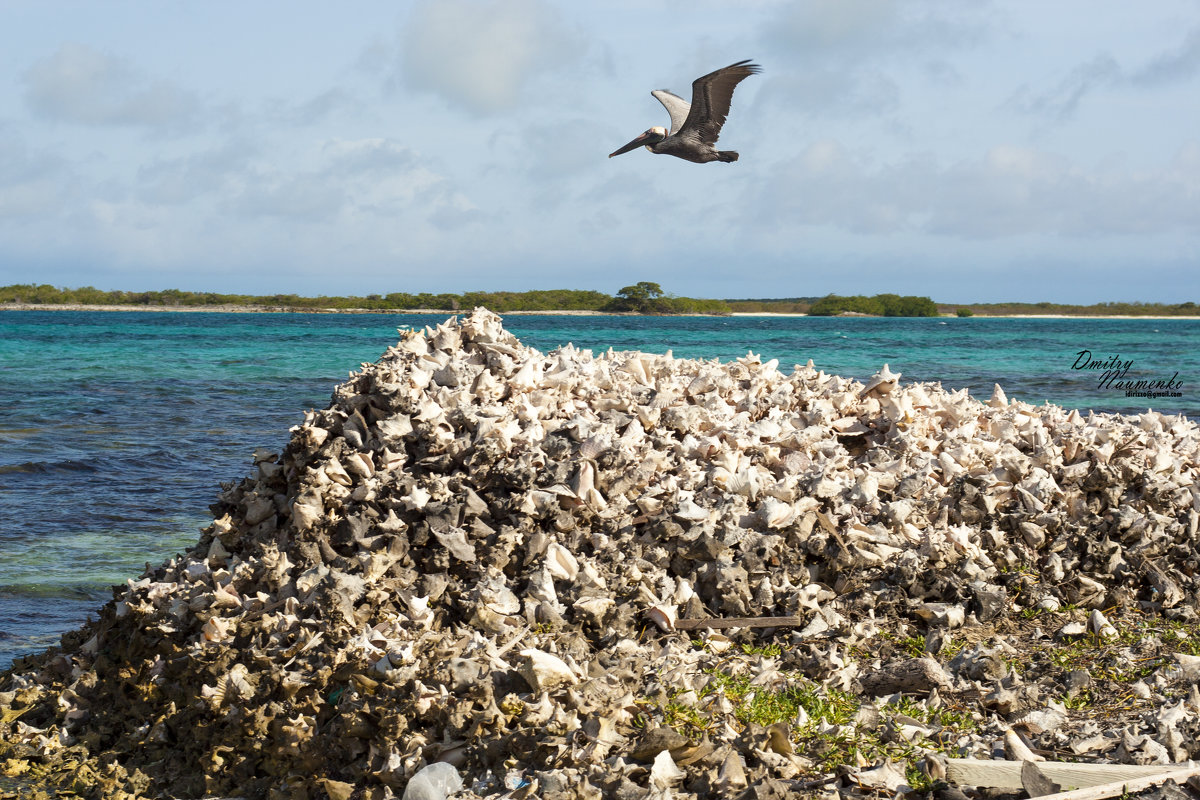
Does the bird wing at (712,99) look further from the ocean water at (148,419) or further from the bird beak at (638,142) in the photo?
the ocean water at (148,419)

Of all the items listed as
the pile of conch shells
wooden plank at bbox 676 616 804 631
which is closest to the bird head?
the pile of conch shells

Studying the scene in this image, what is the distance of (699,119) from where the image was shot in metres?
6.60

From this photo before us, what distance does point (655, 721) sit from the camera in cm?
260

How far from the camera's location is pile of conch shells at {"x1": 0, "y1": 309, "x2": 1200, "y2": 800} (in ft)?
8.96

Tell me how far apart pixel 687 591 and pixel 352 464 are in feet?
4.50

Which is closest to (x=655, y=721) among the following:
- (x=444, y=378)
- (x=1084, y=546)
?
(x=444, y=378)

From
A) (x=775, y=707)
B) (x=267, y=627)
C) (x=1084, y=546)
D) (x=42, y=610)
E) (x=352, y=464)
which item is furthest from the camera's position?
(x=42, y=610)

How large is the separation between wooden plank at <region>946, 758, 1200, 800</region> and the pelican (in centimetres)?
481

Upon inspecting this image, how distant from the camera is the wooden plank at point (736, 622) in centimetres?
347

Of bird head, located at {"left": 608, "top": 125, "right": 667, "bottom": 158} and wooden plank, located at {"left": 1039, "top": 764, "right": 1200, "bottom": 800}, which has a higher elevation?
bird head, located at {"left": 608, "top": 125, "right": 667, "bottom": 158}

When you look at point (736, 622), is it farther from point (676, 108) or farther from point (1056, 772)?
point (676, 108)

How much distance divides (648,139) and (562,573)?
4.32 meters

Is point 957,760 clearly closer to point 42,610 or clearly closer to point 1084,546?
point 1084,546

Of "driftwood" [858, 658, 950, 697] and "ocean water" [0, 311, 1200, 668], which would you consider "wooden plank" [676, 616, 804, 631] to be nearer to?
"driftwood" [858, 658, 950, 697]
